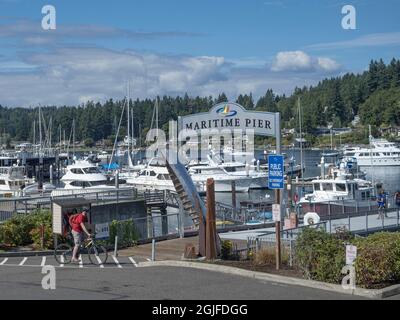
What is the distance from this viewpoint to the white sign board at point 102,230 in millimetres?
26281

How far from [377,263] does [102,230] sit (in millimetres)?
12965

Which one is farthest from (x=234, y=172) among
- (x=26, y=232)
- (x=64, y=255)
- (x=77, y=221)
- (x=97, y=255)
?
(x=77, y=221)

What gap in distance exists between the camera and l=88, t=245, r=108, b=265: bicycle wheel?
2138cm

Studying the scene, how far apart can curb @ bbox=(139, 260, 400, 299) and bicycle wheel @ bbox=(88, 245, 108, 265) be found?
4.49ft

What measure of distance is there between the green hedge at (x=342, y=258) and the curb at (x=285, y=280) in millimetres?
413

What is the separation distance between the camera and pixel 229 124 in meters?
21.8

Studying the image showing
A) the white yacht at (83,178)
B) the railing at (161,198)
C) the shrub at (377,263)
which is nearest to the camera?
the shrub at (377,263)

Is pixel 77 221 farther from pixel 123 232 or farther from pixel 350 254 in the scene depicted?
pixel 350 254

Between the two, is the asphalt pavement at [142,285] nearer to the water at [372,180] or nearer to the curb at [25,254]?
the curb at [25,254]

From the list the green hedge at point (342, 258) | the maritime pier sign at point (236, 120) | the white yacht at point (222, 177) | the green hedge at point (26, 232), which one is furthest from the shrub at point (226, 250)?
the white yacht at point (222, 177)

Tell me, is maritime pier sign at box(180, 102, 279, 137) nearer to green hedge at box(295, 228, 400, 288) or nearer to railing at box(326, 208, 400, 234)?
green hedge at box(295, 228, 400, 288)

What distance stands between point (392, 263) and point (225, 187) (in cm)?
6824

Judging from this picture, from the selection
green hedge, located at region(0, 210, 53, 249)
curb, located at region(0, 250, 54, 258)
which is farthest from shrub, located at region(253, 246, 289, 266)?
green hedge, located at region(0, 210, 53, 249)

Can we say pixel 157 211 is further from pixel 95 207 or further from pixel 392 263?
pixel 392 263
